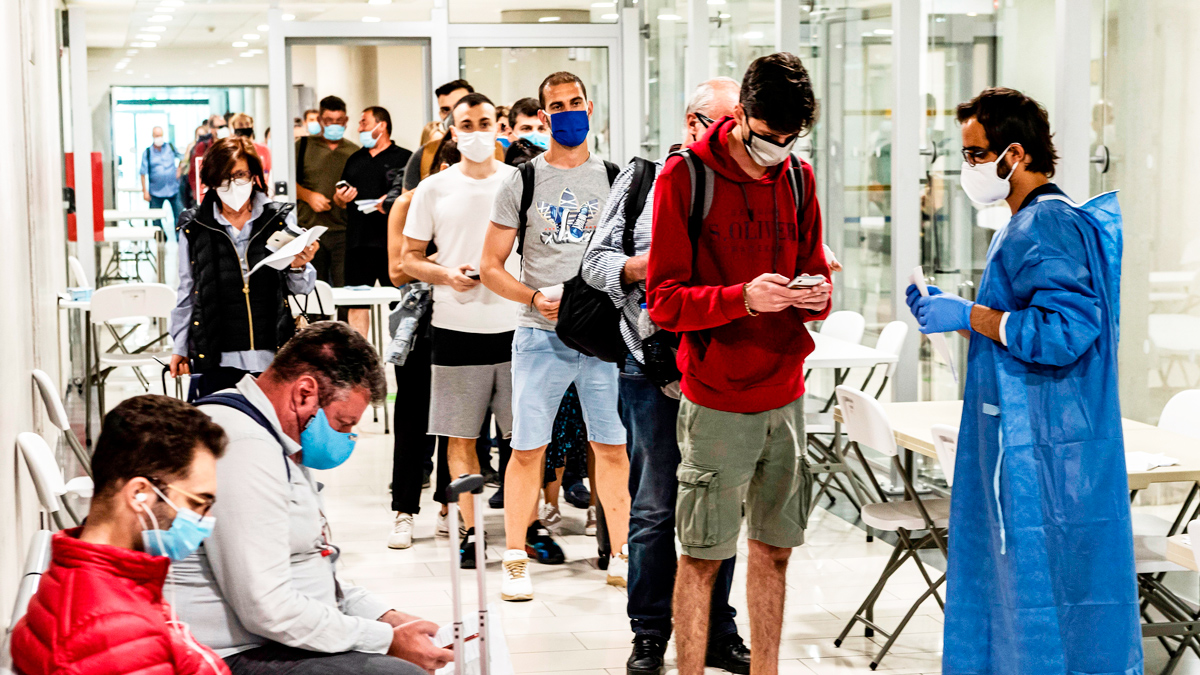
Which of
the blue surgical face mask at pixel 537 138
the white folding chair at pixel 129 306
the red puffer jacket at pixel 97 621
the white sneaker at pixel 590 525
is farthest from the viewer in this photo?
the white folding chair at pixel 129 306

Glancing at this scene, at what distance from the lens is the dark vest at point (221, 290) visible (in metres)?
4.91

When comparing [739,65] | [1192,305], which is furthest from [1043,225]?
[739,65]

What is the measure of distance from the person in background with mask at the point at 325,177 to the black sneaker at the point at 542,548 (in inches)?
183

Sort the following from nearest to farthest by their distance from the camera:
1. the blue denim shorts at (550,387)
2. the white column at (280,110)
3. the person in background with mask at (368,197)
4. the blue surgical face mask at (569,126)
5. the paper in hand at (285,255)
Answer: the blue surgical face mask at (569,126) < the blue denim shorts at (550,387) < the paper in hand at (285,255) < the person in background with mask at (368,197) < the white column at (280,110)

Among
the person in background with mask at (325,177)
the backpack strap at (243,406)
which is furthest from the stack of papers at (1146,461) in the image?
the person in background with mask at (325,177)

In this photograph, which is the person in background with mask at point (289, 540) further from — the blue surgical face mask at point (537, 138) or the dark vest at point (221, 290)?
the blue surgical face mask at point (537, 138)

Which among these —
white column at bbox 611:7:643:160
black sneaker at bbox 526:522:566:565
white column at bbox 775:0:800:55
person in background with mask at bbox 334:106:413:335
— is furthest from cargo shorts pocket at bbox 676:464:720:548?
white column at bbox 611:7:643:160

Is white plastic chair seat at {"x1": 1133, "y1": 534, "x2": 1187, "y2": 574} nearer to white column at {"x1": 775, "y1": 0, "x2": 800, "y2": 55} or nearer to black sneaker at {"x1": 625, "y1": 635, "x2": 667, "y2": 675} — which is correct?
black sneaker at {"x1": 625, "y1": 635, "x2": 667, "y2": 675}

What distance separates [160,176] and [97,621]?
1929 cm

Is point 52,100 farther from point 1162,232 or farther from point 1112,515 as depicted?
point 1112,515

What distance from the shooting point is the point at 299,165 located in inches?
376

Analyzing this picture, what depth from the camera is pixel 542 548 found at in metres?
5.19

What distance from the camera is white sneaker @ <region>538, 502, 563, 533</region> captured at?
571 cm

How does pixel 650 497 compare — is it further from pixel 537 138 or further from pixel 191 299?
pixel 537 138
